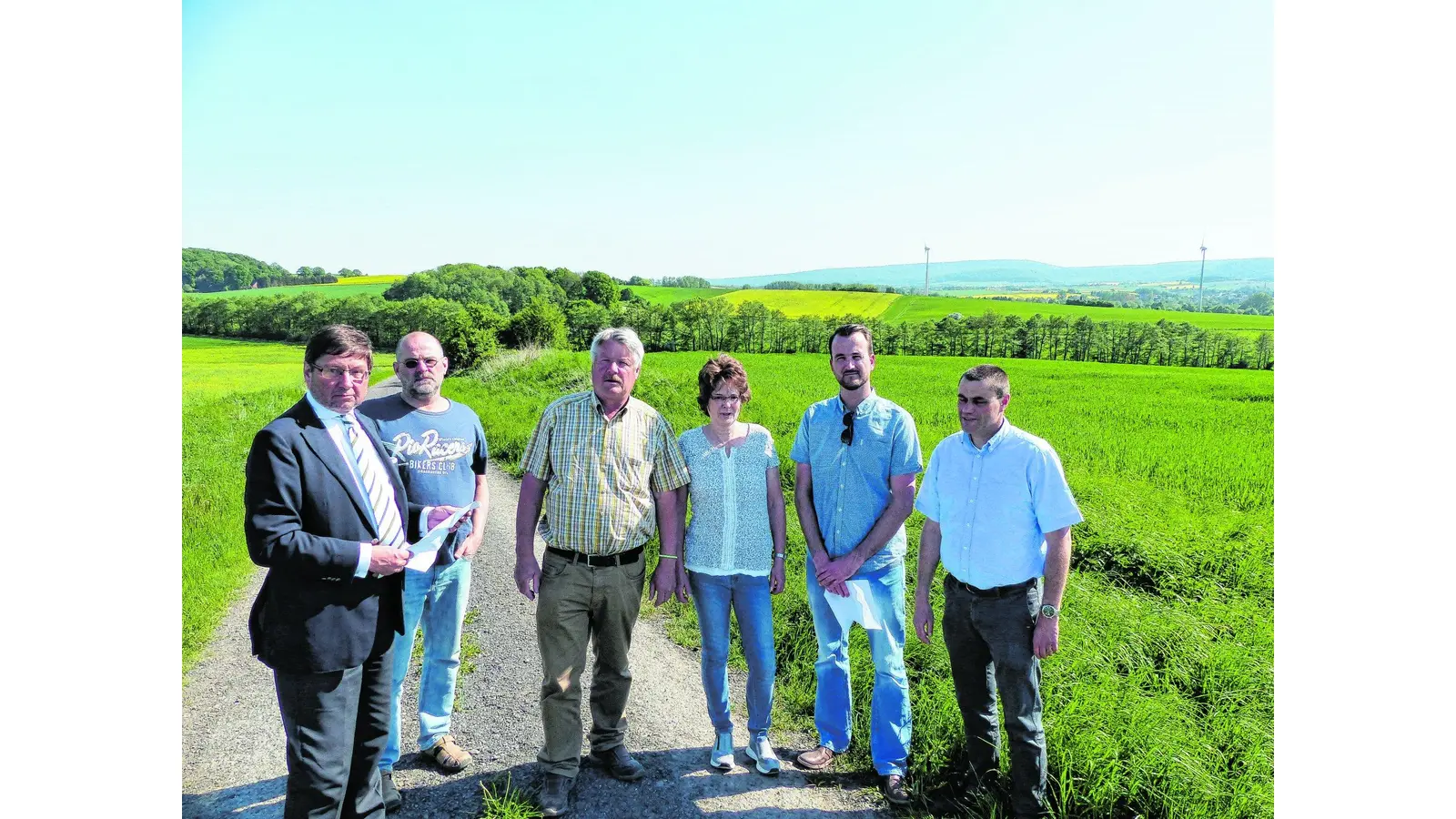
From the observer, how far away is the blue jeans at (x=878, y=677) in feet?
12.3

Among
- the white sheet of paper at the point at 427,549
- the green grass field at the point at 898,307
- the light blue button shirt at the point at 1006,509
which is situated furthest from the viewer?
the green grass field at the point at 898,307

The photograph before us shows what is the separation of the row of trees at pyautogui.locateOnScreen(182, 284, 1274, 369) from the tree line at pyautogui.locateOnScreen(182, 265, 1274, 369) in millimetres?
60

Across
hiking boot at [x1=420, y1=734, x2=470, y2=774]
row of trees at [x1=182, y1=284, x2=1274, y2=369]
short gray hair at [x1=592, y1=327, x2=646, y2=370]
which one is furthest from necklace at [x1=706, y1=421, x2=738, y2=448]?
row of trees at [x1=182, y1=284, x2=1274, y2=369]

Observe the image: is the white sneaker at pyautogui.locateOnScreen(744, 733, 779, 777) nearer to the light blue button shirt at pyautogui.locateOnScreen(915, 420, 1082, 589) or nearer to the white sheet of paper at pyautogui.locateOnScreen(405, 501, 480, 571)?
the light blue button shirt at pyautogui.locateOnScreen(915, 420, 1082, 589)

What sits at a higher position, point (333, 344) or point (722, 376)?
point (333, 344)

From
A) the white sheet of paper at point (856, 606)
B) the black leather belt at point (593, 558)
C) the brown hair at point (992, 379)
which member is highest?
the brown hair at point (992, 379)

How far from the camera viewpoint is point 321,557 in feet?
8.78

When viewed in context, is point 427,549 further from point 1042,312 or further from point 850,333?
point 1042,312

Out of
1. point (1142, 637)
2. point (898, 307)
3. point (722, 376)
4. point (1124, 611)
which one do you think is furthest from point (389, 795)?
point (898, 307)

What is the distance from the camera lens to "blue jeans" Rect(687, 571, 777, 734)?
3795mm

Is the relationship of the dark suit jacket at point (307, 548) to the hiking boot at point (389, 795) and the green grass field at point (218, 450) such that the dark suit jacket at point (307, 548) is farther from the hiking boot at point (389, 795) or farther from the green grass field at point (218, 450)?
the green grass field at point (218, 450)

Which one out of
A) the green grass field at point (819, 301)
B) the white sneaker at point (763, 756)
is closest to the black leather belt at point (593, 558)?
the white sneaker at point (763, 756)

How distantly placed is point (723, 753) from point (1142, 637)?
3.31 meters

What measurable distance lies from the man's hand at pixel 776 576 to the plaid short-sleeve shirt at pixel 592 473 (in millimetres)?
705
